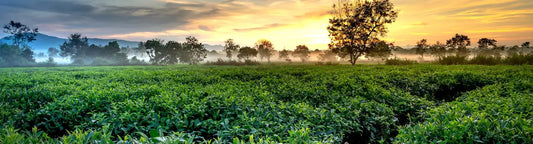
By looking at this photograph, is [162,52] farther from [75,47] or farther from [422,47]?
[422,47]

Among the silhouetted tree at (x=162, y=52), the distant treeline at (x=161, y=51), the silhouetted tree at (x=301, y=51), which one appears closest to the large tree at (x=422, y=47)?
the distant treeline at (x=161, y=51)

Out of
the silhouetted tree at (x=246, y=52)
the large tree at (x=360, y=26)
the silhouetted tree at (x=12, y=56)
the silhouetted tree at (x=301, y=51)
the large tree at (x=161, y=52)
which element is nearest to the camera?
the large tree at (x=360, y=26)

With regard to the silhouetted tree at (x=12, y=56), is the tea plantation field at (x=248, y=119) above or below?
below

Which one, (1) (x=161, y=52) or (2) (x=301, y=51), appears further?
(2) (x=301, y=51)

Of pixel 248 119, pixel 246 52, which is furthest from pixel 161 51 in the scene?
pixel 248 119

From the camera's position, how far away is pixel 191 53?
78875 millimetres

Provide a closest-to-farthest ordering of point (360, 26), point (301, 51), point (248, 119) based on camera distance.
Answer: point (248, 119), point (360, 26), point (301, 51)

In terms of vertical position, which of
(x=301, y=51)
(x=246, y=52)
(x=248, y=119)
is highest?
(x=301, y=51)

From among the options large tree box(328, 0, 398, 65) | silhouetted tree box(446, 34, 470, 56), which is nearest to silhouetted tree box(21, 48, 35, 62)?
large tree box(328, 0, 398, 65)

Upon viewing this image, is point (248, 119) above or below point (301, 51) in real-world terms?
below

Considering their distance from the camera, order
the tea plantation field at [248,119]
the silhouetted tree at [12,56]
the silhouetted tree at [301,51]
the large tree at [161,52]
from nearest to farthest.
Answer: the tea plantation field at [248,119]
the silhouetted tree at [12,56]
the large tree at [161,52]
the silhouetted tree at [301,51]

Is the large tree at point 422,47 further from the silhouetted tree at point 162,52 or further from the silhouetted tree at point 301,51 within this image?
the silhouetted tree at point 162,52

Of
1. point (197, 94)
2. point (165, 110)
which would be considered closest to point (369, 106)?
point (197, 94)

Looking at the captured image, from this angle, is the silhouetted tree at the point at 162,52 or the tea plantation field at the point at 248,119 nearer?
the tea plantation field at the point at 248,119
